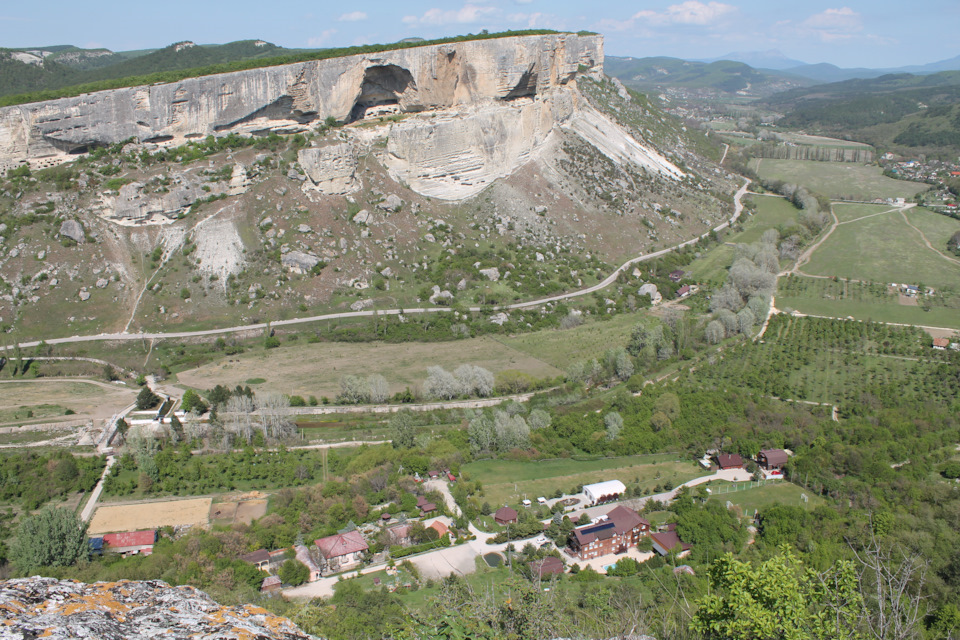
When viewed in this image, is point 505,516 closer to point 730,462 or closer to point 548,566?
point 548,566

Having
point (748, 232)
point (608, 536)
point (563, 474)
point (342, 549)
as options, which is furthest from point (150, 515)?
point (748, 232)

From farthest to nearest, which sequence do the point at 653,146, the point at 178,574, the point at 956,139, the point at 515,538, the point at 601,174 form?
the point at 956,139 → the point at 653,146 → the point at 601,174 → the point at 515,538 → the point at 178,574

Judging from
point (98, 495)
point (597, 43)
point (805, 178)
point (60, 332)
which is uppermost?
point (597, 43)

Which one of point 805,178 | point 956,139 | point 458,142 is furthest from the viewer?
point 956,139

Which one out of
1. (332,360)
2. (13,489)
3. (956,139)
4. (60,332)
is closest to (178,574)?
(13,489)

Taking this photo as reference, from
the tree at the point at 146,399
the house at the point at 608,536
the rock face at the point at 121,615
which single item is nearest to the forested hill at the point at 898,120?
the house at the point at 608,536

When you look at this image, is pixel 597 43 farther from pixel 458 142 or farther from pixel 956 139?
pixel 956 139

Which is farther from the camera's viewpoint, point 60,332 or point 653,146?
point 653,146

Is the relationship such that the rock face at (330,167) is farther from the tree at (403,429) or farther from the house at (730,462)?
the house at (730,462)
